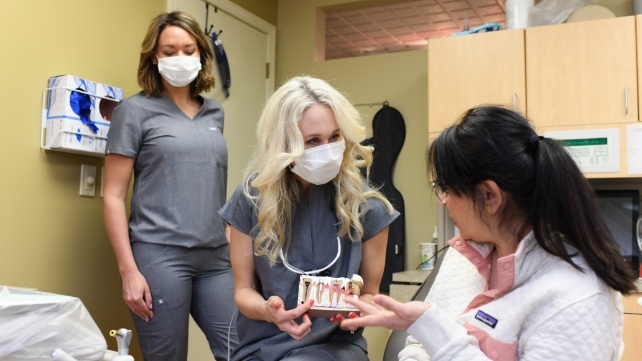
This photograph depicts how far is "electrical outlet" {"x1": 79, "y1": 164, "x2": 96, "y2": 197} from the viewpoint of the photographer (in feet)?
7.93

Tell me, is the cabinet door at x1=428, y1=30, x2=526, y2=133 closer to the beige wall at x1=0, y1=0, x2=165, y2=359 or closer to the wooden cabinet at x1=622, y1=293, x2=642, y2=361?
the wooden cabinet at x1=622, y1=293, x2=642, y2=361

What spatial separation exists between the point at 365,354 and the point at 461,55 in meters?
1.88

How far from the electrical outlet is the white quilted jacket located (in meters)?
1.75

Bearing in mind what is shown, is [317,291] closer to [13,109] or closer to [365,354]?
[365,354]

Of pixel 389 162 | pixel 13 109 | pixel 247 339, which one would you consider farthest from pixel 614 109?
pixel 13 109

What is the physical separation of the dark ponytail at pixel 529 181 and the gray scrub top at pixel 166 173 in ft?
3.88

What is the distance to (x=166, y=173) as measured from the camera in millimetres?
2133

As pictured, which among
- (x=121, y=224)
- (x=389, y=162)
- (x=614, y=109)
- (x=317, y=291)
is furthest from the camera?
(x=389, y=162)

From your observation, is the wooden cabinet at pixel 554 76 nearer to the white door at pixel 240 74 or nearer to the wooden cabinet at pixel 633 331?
the wooden cabinet at pixel 633 331

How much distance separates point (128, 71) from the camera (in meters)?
2.66

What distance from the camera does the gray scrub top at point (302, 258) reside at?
1.43 m

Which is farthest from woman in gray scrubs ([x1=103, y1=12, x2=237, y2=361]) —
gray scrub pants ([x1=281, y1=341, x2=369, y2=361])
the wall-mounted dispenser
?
gray scrub pants ([x1=281, y1=341, x2=369, y2=361])

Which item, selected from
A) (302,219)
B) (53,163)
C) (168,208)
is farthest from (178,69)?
(302,219)

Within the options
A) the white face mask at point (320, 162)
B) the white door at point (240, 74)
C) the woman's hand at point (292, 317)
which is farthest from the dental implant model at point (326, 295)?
the white door at point (240, 74)
